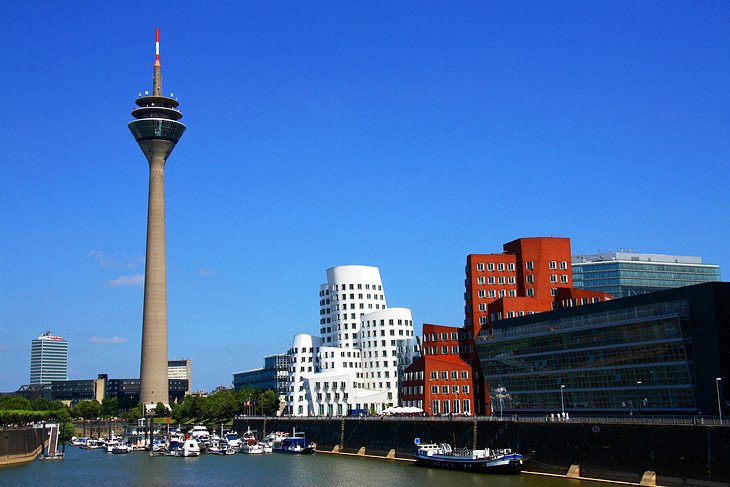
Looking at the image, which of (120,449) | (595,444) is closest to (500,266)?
(595,444)

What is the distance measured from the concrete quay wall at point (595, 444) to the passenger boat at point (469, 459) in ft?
7.98

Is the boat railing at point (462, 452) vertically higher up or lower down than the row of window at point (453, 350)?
lower down

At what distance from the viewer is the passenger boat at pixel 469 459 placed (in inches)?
4080

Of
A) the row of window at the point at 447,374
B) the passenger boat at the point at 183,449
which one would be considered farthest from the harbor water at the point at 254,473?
the row of window at the point at 447,374

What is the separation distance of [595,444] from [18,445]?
99.3m

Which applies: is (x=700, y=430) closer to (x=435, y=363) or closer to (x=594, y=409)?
(x=594, y=409)

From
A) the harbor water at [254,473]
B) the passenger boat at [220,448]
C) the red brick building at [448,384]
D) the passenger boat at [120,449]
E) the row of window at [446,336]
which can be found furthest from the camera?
the passenger boat at [120,449]

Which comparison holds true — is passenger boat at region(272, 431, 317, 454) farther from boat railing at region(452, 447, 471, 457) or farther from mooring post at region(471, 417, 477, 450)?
boat railing at region(452, 447, 471, 457)

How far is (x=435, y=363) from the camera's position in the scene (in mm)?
170875

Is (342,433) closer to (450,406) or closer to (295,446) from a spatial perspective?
(295,446)

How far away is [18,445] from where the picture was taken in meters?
148

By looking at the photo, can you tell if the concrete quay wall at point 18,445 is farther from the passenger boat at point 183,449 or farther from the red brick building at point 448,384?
the red brick building at point 448,384

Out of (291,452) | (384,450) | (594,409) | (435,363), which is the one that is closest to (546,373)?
(594,409)

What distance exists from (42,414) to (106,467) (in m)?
48.6
